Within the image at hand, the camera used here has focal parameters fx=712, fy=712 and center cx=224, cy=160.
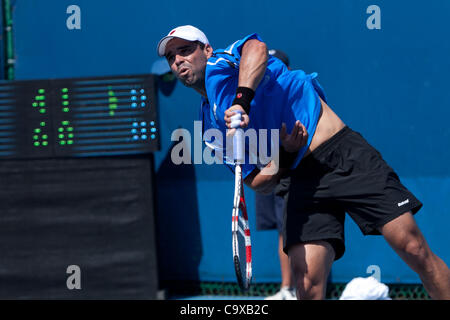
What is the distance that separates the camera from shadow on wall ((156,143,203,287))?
591 centimetres

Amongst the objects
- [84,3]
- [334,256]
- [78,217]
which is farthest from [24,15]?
[334,256]

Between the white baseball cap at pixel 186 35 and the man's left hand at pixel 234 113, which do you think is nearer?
the man's left hand at pixel 234 113

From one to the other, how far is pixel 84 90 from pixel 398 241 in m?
3.06

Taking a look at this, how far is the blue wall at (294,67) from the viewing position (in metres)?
5.40

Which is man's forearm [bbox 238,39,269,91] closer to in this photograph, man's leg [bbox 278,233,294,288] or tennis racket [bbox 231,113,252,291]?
tennis racket [bbox 231,113,252,291]

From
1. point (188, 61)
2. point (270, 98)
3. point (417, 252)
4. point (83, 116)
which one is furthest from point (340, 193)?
point (83, 116)

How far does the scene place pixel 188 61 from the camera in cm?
335

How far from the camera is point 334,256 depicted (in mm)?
3432

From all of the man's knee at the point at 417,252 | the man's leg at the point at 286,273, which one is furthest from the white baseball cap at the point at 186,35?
the man's leg at the point at 286,273

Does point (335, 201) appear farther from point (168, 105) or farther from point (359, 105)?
point (168, 105)

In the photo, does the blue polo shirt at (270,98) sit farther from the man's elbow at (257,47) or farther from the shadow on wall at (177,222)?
the shadow on wall at (177,222)

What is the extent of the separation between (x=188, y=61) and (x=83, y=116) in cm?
229

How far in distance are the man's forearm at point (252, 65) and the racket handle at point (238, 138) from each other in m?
0.19

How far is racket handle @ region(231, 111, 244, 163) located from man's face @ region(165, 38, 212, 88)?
1.61 ft
